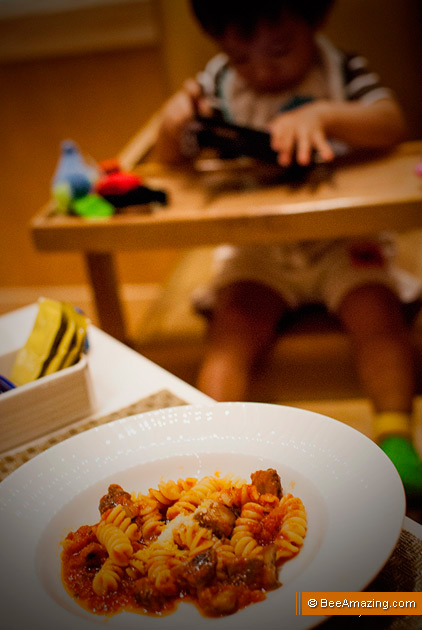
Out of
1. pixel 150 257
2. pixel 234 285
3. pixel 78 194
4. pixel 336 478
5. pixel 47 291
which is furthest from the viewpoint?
pixel 47 291

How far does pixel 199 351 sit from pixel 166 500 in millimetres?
985

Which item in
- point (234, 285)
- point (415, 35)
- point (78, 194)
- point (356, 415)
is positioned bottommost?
point (356, 415)

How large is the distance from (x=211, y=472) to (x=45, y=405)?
0.22 metres

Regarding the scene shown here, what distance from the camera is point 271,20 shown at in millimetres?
1327

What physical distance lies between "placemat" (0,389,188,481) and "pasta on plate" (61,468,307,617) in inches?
6.2

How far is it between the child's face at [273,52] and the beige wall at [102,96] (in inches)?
16.0

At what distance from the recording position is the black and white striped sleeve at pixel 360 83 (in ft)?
4.75

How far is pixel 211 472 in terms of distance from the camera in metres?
0.60

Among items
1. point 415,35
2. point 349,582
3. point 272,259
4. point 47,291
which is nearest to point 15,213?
point 47,291

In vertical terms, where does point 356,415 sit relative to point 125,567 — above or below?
below

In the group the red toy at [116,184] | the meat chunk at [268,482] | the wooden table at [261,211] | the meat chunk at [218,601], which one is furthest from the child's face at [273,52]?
the meat chunk at [218,601]

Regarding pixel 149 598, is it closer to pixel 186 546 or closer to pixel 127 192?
pixel 186 546

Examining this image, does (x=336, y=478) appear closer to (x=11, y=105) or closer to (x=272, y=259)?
(x=272, y=259)

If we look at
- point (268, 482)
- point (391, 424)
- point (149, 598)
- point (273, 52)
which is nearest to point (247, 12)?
point (273, 52)
